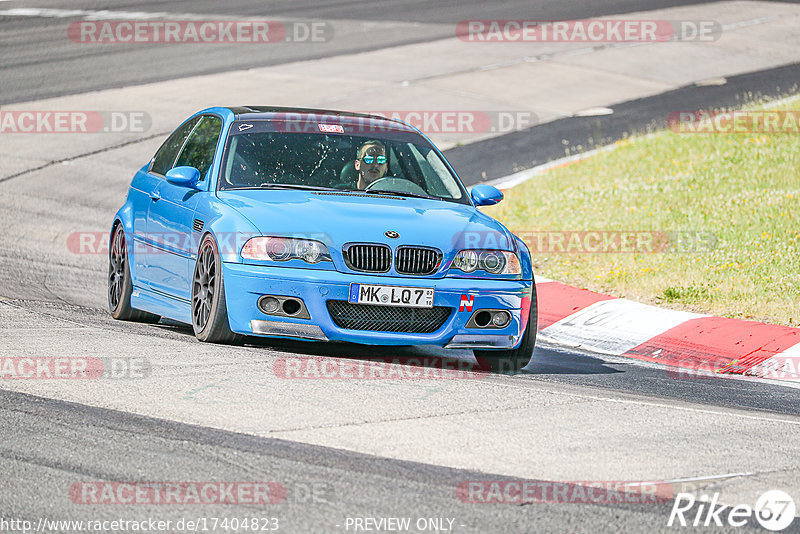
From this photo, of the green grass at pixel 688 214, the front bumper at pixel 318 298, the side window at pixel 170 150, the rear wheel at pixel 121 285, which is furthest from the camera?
the green grass at pixel 688 214

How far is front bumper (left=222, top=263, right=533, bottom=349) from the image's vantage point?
7598 millimetres

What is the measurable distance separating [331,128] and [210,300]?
1759 mm

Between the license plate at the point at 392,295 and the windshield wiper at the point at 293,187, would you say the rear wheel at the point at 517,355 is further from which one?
the windshield wiper at the point at 293,187

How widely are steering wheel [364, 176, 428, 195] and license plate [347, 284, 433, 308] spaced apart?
132 centimetres

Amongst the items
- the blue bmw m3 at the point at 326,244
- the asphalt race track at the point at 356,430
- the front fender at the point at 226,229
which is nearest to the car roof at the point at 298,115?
the blue bmw m3 at the point at 326,244

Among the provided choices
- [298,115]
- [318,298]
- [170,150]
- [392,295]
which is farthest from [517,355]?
[170,150]

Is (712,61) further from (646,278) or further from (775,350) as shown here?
(775,350)

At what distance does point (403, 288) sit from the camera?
25.2ft

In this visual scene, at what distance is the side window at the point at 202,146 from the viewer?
9.09 meters

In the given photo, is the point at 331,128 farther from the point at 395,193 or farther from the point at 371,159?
the point at 395,193

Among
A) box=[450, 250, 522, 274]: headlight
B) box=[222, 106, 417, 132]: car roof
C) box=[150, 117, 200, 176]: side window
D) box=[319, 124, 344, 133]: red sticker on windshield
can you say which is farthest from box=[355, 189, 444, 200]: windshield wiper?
box=[150, 117, 200, 176]: side window

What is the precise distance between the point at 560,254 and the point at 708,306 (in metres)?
2.51

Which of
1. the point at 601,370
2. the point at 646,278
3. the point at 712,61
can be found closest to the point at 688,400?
the point at 601,370

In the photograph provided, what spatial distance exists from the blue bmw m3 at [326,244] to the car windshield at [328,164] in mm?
11
